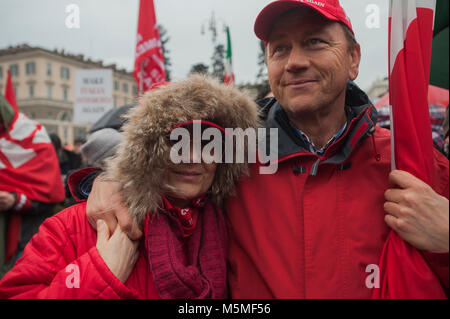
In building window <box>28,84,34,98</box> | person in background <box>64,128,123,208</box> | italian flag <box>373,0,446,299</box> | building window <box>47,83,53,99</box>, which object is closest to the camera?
italian flag <box>373,0,446,299</box>

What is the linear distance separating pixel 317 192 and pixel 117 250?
93 cm

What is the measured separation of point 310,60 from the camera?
165cm

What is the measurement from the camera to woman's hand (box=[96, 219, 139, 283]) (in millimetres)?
1473

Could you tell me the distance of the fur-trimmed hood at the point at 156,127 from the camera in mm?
1569

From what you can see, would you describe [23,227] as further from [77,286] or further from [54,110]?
[54,110]

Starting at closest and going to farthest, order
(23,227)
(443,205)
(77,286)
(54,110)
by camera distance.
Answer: (443,205), (77,286), (23,227), (54,110)

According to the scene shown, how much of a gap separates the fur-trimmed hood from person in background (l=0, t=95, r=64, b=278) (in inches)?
78.1

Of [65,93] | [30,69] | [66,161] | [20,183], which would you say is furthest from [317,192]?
[65,93]

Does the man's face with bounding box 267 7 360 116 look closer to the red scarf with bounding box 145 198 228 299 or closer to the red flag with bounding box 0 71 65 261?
the red scarf with bounding box 145 198 228 299

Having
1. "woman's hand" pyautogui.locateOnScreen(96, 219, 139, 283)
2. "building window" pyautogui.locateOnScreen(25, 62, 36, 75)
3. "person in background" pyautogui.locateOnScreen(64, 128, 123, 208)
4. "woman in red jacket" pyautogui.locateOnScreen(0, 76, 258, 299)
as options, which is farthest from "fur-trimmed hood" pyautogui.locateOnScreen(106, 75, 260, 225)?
"building window" pyautogui.locateOnScreen(25, 62, 36, 75)

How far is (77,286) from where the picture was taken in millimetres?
1385

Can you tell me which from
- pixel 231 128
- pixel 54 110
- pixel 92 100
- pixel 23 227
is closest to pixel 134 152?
pixel 231 128
